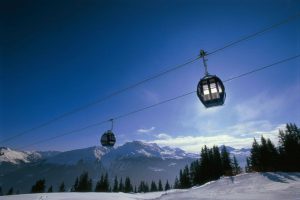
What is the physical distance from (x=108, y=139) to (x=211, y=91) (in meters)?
12.1

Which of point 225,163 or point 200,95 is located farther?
point 225,163

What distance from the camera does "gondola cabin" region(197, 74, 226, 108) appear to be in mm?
10992

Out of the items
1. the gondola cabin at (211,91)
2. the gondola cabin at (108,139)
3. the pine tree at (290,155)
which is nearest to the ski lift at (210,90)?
the gondola cabin at (211,91)

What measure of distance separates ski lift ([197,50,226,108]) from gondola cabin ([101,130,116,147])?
445 inches

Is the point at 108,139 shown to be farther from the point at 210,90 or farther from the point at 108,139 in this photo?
the point at 210,90

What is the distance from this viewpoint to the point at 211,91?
36.3 ft

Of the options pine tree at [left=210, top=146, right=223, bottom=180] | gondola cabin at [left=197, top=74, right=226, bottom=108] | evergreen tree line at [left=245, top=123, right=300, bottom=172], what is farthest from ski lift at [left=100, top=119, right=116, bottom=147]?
pine tree at [left=210, top=146, right=223, bottom=180]

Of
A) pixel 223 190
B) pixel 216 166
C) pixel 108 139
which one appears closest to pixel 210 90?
pixel 223 190

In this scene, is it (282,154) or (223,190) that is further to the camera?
(282,154)

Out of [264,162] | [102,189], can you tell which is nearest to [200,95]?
[264,162]

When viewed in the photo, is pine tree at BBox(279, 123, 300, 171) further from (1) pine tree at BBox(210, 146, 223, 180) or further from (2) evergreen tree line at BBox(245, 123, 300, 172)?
(1) pine tree at BBox(210, 146, 223, 180)

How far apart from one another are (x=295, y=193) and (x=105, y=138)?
581 inches

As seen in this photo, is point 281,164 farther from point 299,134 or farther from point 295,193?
point 295,193

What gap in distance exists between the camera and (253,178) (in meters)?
19.3
